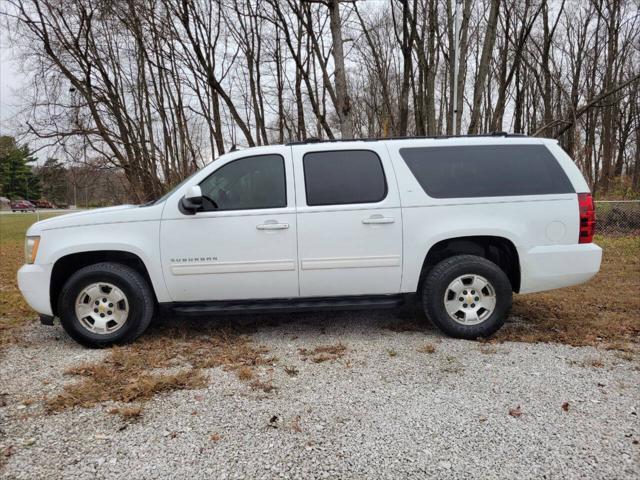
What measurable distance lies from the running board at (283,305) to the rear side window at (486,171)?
114 centimetres

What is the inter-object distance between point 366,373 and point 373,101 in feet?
A: 79.3

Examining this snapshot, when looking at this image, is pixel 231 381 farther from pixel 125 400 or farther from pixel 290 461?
pixel 290 461

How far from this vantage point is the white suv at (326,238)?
3.87m

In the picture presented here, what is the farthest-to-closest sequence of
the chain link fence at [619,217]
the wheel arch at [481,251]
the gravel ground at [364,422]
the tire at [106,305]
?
1. the chain link fence at [619,217]
2. the wheel arch at [481,251]
3. the tire at [106,305]
4. the gravel ground at [364,422]

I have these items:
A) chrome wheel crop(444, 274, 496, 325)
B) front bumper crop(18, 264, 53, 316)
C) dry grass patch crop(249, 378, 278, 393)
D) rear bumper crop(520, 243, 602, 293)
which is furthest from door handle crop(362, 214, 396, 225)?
front bumper crop(18, 264, 53, 316)

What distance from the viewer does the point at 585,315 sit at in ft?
15.4

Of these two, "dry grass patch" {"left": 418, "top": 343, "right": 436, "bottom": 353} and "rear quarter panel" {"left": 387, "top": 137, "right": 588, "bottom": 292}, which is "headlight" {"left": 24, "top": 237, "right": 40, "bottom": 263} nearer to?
"rear quarter panel" {"left": 387, "top": 137, "right": 588, "bottom": 292}

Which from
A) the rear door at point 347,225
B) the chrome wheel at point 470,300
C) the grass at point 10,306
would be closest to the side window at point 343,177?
the rear door at point 347,225

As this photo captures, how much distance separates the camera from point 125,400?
2.89 metres

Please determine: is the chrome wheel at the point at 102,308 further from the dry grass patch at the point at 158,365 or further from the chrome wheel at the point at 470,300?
the chrome wheel at the point at 470,300

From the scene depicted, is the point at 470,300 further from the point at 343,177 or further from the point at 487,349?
the point at 343,177

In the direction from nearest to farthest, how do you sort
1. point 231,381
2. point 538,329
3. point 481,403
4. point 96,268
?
point 481,403 → point 231,381 → point 96,268 → point 538,329

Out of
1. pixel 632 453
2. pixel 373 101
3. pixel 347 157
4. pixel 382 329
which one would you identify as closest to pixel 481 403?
pixel 632 453

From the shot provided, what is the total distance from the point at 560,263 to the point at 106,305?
14.1 ft
